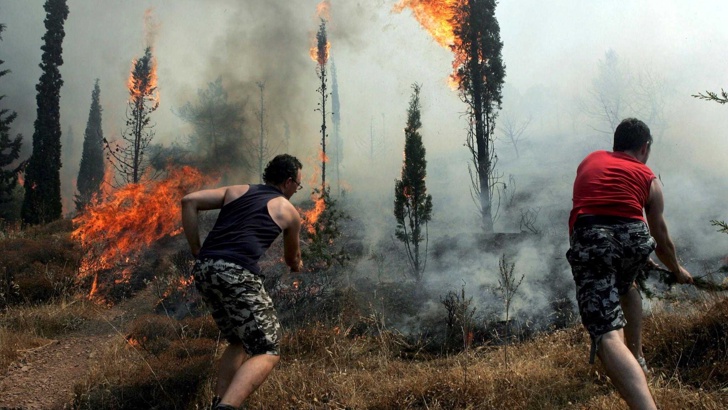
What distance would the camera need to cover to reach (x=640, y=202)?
3.08m

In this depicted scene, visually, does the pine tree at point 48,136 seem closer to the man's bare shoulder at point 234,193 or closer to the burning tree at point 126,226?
the burning tree at point 126,226

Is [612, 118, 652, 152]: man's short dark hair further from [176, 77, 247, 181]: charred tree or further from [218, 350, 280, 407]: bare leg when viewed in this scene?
[176, 77, 247, 181]: charred tree

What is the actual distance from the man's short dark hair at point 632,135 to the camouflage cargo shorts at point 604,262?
651mm

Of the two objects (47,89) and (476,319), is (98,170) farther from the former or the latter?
(476,319)

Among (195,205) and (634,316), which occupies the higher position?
(195,205)

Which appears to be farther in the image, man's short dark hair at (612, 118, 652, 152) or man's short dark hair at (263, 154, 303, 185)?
man's short dark hair at (263, 154, 303, 185)

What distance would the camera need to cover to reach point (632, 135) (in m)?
3.33

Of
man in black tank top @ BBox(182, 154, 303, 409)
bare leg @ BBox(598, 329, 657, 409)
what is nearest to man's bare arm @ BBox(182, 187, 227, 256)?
man in black tank top @ BBox(182, 154, 303, 409)

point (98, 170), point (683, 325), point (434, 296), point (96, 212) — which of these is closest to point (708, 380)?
point (683, 325)

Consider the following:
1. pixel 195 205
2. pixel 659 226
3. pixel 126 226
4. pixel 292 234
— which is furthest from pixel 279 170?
pixel 126 226

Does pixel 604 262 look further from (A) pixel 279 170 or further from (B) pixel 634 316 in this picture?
(A) pixel 279 170

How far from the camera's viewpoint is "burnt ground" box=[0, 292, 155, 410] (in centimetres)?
429

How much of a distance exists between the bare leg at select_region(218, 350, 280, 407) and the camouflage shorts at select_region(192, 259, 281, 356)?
7cm

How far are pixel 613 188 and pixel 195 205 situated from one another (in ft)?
9.46
